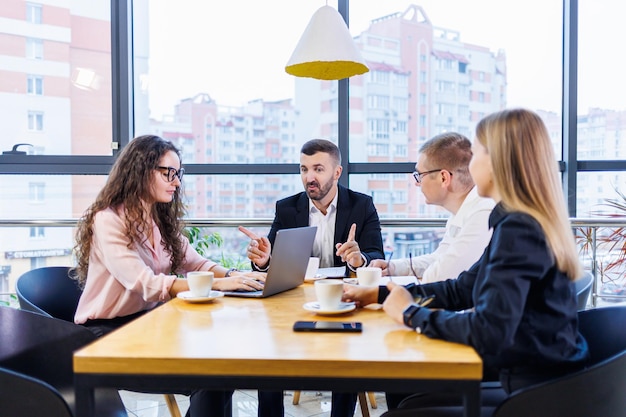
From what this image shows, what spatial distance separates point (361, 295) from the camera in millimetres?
1643

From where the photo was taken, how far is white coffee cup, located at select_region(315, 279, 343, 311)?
1508 mm

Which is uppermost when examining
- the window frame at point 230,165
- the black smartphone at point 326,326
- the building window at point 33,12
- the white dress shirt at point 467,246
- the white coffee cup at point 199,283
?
the building window at point 33,12

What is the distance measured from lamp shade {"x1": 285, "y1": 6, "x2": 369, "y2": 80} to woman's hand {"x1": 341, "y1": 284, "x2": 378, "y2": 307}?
117 centimetres

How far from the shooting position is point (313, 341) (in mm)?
1249

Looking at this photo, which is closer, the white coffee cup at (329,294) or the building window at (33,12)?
the white coffee cup at (329,294)

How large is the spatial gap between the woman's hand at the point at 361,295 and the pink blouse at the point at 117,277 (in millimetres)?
622

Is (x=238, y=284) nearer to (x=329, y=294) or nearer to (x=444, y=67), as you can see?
(x=329, y=294)

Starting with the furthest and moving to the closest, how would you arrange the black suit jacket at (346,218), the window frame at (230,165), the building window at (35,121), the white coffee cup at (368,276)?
the building window at (35,121)
the window frame at (230,165)
the black suit jacket at (346,218)
the white coffee cup at (368,276)

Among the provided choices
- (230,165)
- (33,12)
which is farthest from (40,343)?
(33,12)

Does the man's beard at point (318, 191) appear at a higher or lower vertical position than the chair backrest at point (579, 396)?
higher

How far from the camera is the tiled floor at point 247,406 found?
9.30 ft

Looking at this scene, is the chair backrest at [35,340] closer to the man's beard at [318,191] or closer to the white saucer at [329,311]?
the white saucer at [329,311]

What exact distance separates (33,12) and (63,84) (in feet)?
1.86

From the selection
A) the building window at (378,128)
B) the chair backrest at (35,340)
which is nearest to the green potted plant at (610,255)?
the building window at (378,128)
